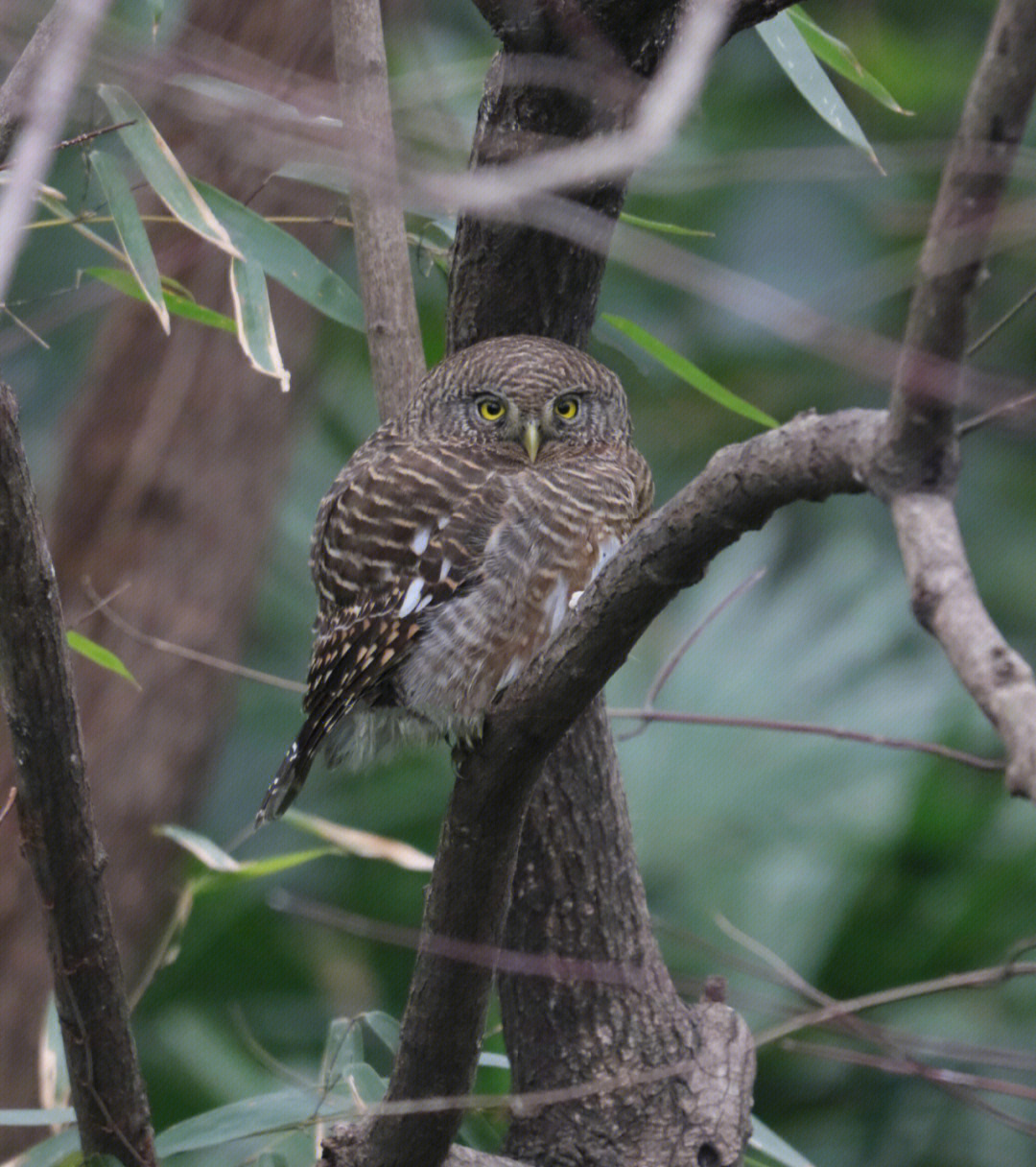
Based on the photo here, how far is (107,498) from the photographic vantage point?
4000 mm

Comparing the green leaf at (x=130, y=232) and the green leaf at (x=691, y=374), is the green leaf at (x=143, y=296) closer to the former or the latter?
the green leaf at (x=130, y=232)

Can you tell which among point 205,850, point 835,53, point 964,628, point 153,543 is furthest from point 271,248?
point 153,543

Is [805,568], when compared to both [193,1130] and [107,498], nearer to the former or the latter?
[107,498]

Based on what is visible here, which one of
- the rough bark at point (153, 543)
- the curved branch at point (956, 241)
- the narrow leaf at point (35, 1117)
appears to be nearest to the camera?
the curved branch at point (956, 241)

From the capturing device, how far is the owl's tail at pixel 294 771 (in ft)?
7.20

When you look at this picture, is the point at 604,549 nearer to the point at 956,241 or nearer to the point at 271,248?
the point at 271,248

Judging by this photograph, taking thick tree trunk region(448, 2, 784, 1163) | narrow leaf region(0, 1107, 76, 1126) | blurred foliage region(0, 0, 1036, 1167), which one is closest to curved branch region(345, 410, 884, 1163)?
thick tree trunk region(448, 2, 784, 1163)

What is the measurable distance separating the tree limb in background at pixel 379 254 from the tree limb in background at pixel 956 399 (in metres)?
1.26

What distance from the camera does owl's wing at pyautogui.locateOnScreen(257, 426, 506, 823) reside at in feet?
7.13

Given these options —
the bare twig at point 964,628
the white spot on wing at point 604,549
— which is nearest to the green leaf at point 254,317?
the white spot on wing at point 604,549

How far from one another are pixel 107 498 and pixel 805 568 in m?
1.95

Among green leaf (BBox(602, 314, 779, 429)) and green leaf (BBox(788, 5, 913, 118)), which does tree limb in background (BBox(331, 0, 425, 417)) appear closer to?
green leaf (BBox(602, 314, 779, 429))

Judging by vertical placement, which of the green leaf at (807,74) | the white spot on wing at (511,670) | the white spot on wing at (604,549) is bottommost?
the white spot on wing at (511,670)

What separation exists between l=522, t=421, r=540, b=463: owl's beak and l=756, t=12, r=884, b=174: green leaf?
2.18 feet
